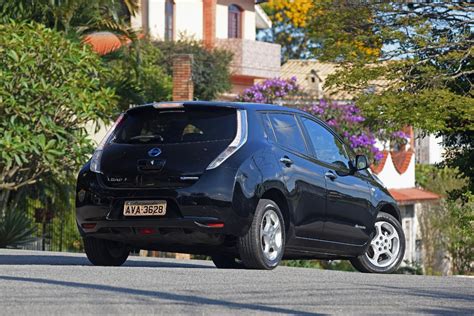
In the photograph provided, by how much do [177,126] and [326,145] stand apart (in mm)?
1980

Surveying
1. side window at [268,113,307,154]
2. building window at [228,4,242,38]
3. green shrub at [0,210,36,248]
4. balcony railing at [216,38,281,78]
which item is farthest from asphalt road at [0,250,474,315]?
building window at [228,4,242,38]

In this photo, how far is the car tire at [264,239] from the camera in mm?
13109

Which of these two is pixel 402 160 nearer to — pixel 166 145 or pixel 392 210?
pixel 392 210

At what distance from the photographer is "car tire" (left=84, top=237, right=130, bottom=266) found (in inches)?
555

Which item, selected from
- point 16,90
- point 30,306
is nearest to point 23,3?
point 16,90

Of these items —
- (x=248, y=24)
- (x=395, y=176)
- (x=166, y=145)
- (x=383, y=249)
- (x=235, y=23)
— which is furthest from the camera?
(x=248, y=24)

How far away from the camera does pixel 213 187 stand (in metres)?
12.9

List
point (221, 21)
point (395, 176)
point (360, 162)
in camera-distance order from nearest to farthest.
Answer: point (360, 162) → point (395, 176) → point (221, 21)

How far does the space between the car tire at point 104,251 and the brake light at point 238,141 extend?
1788mm

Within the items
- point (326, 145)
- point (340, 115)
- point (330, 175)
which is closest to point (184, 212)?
point (330, 175)

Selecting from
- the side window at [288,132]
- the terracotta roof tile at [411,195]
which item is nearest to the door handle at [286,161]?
the side window at [288,132]

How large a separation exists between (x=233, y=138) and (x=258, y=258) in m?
1.12

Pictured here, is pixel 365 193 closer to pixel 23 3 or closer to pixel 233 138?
pixel 233 138

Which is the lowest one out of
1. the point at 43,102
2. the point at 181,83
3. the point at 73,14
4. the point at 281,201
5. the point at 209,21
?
the point at 281,201
